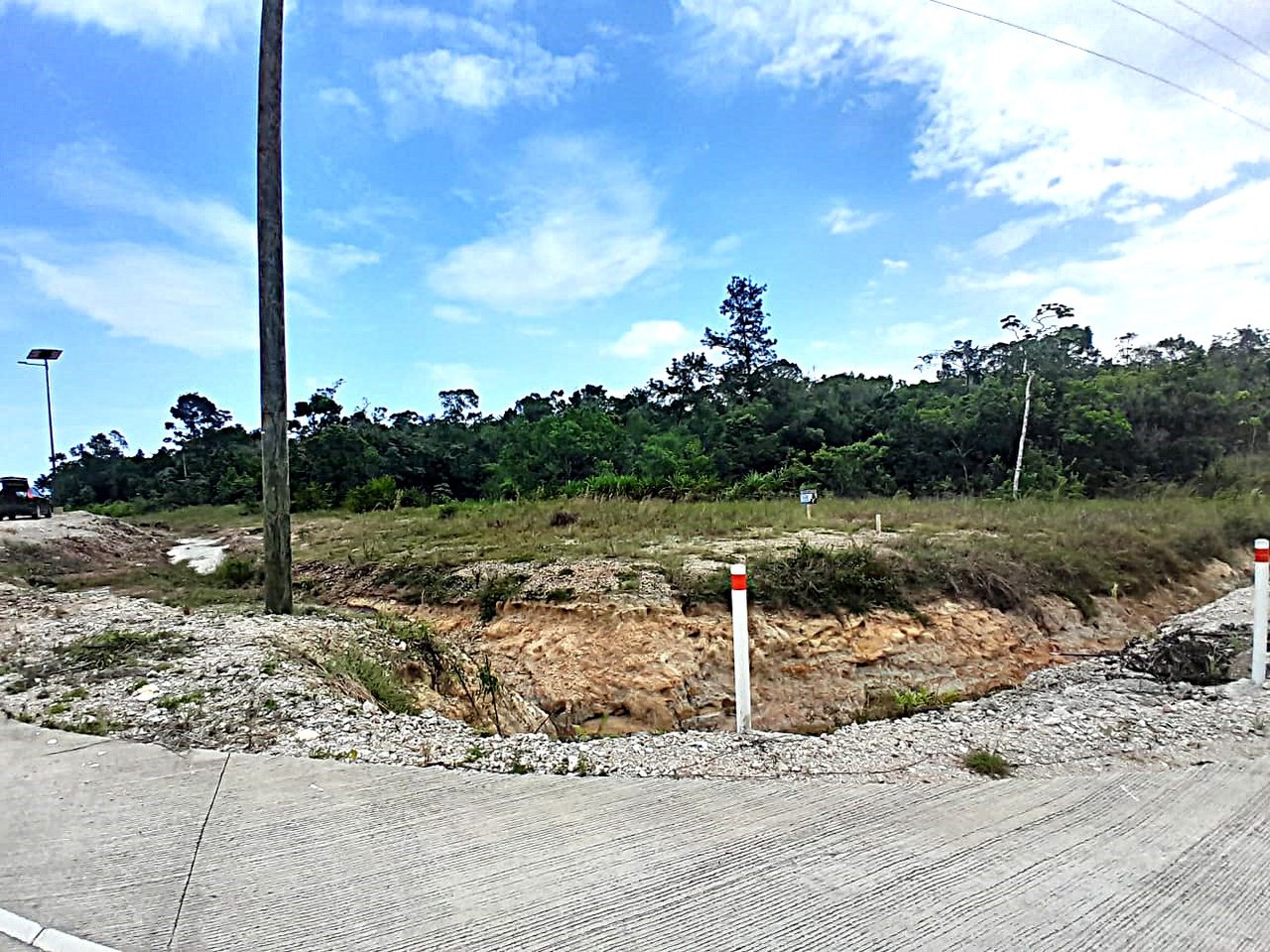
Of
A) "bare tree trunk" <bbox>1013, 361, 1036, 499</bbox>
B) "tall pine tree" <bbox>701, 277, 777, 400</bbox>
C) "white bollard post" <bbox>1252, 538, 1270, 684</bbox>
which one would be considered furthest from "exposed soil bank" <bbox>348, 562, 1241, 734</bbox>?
"tall pine tree" <bbox>701, 277, 777, 400</bbox>

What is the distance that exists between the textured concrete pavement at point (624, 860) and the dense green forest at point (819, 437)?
79.9ft

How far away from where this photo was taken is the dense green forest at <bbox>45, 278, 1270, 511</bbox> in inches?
1287

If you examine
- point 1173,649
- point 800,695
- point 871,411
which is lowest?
point 800,695

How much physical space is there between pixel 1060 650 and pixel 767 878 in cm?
866

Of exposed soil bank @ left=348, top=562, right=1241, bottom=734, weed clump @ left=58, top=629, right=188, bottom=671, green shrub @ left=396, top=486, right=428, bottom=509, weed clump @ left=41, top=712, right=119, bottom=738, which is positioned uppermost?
green shrub @ left=396, top=486, right=428, bottom=509

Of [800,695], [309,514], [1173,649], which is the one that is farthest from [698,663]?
[309,514]

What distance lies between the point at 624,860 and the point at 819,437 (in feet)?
118

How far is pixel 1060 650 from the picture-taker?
9.72 metres

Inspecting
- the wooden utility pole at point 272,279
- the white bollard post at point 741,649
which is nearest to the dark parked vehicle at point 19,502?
the wooden utility pole at point 272,279

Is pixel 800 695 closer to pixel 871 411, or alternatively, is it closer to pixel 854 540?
pixel 854 540

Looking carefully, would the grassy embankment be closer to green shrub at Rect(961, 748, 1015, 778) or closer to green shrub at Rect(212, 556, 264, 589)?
green shrub at Rect(212, 556, 264, 589)

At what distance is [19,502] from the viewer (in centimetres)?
2745

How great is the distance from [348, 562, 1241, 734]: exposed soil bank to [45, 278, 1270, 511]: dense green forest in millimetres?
18658

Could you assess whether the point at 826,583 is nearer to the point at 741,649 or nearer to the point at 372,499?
the point at 741,649
